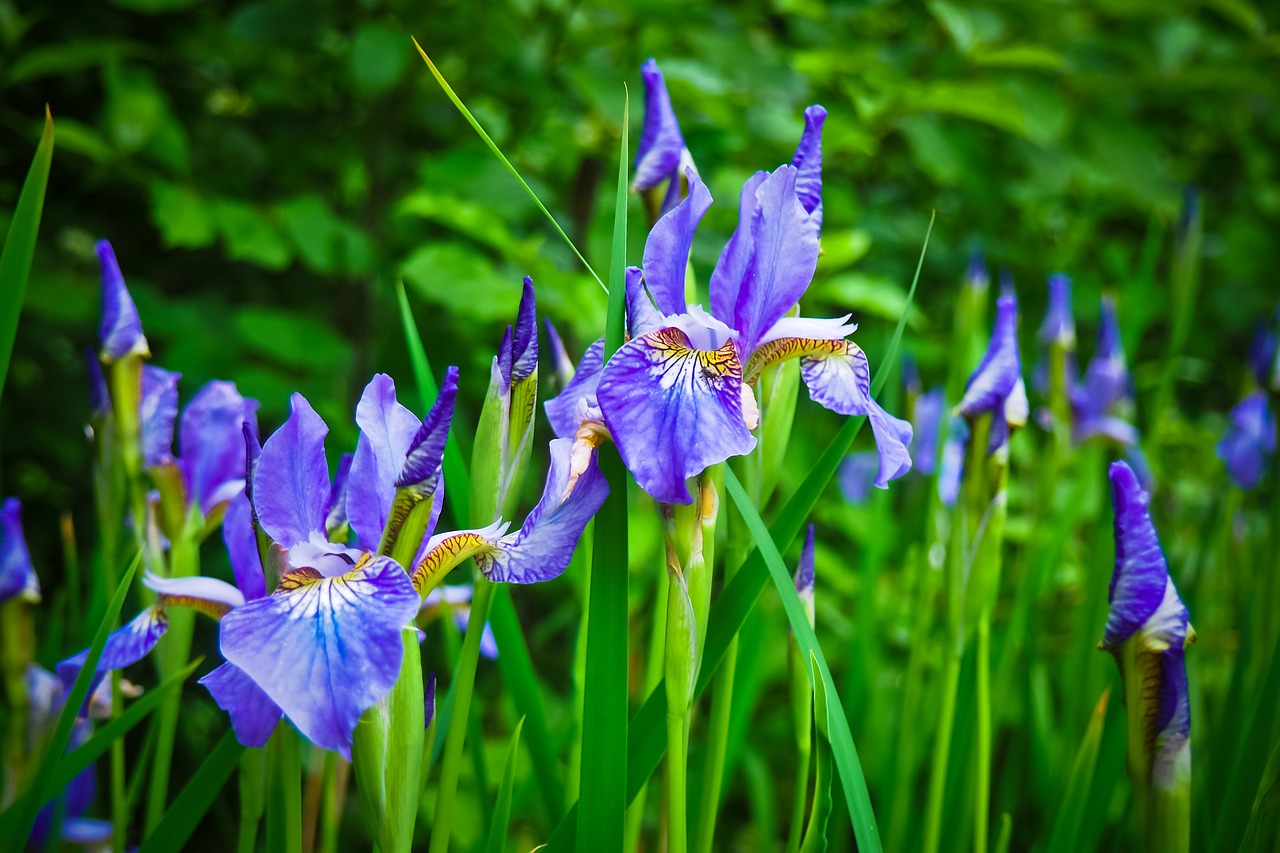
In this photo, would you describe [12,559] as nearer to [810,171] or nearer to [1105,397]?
[810,171]

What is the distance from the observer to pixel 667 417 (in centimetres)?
46

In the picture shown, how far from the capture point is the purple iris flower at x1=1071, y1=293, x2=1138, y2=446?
1349mm

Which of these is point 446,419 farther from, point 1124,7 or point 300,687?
point 1124,7

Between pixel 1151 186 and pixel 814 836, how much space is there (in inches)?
58.3

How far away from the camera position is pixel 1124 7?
1.63 m

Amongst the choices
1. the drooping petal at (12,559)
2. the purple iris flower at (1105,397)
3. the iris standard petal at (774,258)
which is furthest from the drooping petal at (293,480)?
the purple iris flower at (1105,397)

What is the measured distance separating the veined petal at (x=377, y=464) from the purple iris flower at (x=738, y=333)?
92 mm

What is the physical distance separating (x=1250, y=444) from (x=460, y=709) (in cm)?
120

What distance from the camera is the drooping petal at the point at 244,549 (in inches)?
23.5

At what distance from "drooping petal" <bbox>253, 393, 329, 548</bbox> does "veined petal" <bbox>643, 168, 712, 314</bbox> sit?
201mm

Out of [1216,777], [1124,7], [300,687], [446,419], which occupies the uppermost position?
[1124,7]

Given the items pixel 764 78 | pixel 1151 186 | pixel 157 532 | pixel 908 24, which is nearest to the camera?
pixel 157 532

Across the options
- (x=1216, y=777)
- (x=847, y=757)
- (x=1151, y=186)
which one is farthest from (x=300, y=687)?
(x=1151, y=186)

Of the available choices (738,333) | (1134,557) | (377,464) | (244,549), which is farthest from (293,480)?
(1134,557)
